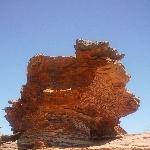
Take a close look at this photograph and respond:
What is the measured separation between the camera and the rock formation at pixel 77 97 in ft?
68.7

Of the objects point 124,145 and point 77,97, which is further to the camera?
point 77,97

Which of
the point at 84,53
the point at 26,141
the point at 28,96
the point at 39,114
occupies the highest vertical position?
the point at 84,53

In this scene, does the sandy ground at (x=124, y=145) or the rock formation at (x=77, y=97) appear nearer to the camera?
the sandy ground at (x=124, y=145)

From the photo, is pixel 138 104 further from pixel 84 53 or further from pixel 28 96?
pixel 28 96

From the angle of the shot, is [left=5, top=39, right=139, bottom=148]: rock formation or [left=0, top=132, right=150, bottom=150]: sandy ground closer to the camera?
[left=0, top=132, right=150, bottom=150]: sandy ground

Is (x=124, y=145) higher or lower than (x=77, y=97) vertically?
lower

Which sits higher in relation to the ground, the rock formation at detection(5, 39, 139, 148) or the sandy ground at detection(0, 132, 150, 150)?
the rock formation at detection(5, 39, 139, 148)

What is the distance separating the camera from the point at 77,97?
22.5m

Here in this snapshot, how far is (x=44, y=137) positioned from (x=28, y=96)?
622cm

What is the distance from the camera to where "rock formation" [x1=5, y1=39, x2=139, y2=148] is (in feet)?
68.7

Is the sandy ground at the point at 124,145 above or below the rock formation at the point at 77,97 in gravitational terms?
below

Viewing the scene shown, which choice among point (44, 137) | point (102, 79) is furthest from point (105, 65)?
point (44, 137)

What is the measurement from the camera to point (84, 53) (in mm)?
23406

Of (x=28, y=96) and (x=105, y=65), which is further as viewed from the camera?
(x=28, y=96)
